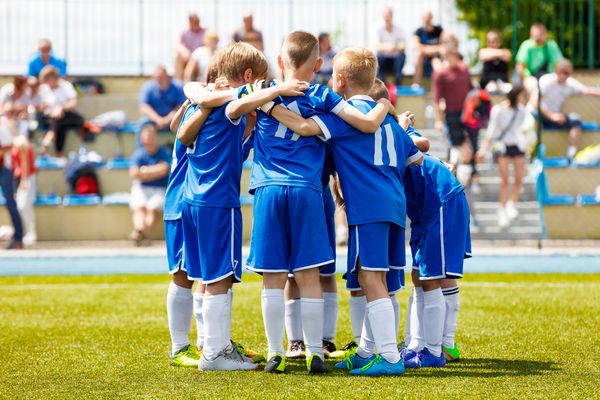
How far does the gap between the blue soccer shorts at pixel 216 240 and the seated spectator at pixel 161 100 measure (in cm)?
1083

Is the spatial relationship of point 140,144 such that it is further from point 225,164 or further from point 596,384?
point 596,384

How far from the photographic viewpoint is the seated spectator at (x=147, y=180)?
16156mm

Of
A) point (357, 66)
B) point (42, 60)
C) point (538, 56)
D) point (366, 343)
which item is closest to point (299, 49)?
point (357, 66)

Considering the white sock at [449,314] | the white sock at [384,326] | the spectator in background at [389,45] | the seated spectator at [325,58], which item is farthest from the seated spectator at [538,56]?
the white sock at [384,326]

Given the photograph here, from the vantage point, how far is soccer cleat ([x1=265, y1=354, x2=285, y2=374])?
6391 mm

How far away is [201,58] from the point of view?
17.9m

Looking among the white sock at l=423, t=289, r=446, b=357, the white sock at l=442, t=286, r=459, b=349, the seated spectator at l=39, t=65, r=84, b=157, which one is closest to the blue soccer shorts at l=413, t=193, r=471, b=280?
the white sock at l=423, t=289, r=446, b=357

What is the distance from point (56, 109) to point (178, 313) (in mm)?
11557

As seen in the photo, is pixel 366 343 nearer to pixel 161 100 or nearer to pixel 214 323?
pixel 214 323

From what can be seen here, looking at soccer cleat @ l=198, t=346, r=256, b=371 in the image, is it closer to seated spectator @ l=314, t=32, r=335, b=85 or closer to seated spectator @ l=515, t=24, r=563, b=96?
seated spectator @ l=314, t=32, r=335, b=85

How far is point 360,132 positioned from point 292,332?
4.79 ft

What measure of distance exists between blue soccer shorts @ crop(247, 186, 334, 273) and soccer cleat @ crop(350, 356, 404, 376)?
630 millimetres

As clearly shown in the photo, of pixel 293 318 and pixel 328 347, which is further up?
pixel 293 318

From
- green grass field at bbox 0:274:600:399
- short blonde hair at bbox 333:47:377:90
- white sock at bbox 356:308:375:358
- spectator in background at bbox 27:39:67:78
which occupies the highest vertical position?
spectator in background at bbox 27:39:67:78
